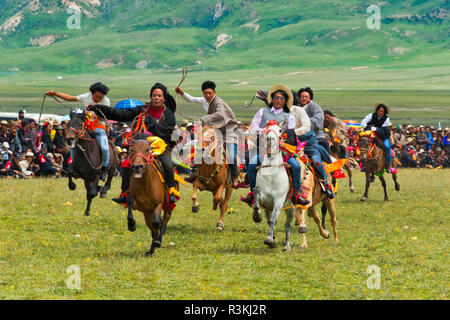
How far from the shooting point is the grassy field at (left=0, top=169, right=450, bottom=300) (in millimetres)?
11039

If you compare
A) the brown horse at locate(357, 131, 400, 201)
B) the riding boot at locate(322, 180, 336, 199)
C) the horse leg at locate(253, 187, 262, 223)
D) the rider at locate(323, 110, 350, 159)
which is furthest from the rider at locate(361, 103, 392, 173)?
the horse leg at locate(253, 187, 262, 223)

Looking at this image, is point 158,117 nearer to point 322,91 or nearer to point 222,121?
point 222,121

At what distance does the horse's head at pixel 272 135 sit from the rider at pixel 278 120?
0.36 m

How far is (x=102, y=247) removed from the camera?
1509 cm

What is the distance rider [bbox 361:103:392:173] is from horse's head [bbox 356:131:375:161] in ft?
0.68

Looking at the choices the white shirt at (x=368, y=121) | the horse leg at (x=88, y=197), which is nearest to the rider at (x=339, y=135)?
the white shirt at (x=368, y=121)

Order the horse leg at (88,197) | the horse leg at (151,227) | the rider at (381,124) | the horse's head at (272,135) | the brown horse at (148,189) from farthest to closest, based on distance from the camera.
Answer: the rider at (381,124) < the horse leg at (88,197) < the horse's head at (272,135) < the horse leg at (151,227) < the brown horse at (148,189)

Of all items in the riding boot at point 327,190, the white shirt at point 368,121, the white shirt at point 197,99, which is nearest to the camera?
the riding boot at point 327,190

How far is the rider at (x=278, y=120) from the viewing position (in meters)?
14.6

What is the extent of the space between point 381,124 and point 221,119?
942 cm

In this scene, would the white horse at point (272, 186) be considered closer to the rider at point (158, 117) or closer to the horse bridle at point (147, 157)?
the rider at point (158, 117)

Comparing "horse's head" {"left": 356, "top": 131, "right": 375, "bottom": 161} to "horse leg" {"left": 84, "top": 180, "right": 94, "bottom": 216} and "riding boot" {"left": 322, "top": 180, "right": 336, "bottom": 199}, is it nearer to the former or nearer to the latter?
"riding boot" {"left": 322, "top": 180, "right": 336, "bottom": 199}

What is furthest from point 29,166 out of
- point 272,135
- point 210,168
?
point 272,135
